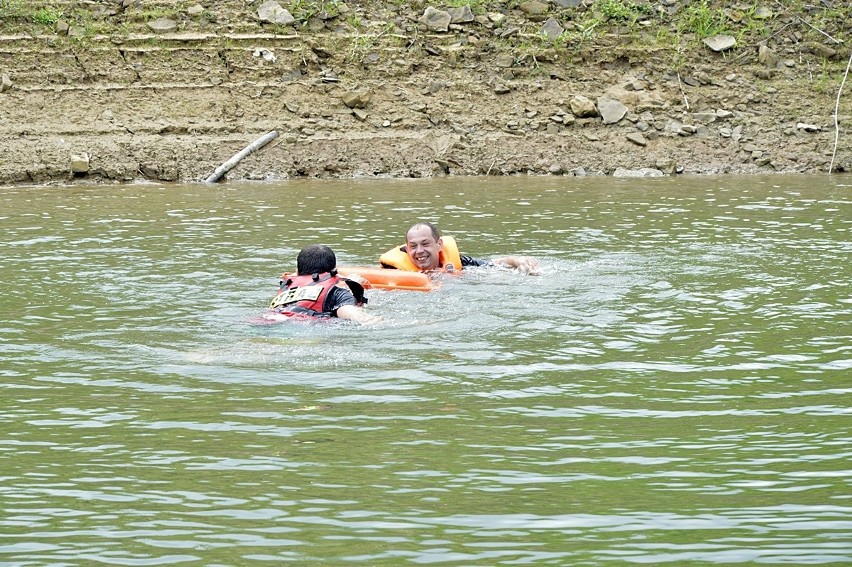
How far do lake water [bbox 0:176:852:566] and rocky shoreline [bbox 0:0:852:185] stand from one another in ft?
22.8

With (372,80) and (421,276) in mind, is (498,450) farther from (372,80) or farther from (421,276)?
(372,80)

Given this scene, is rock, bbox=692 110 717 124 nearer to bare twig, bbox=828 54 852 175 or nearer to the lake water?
bare twig, bbox=828 54 852 175

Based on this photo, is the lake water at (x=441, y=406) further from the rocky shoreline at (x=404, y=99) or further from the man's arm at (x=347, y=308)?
the rocky shoreline at (x=404, y=99)

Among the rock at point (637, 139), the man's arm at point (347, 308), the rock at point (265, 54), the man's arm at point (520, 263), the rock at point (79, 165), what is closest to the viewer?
the man's arm at point (347, 308)

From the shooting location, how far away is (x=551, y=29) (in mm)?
25031

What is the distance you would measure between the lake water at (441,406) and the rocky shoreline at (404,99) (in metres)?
6.95

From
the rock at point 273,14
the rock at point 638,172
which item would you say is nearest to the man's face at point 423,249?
the rock at point 638,172

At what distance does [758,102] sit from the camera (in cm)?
2383

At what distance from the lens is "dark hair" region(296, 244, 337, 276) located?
10914mm

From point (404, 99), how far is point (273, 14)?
315 cm

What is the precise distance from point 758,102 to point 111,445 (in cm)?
1901

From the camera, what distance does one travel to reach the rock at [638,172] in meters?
22.1

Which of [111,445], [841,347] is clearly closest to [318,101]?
[841,347]

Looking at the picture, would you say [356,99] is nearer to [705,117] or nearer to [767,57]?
[705,117]
